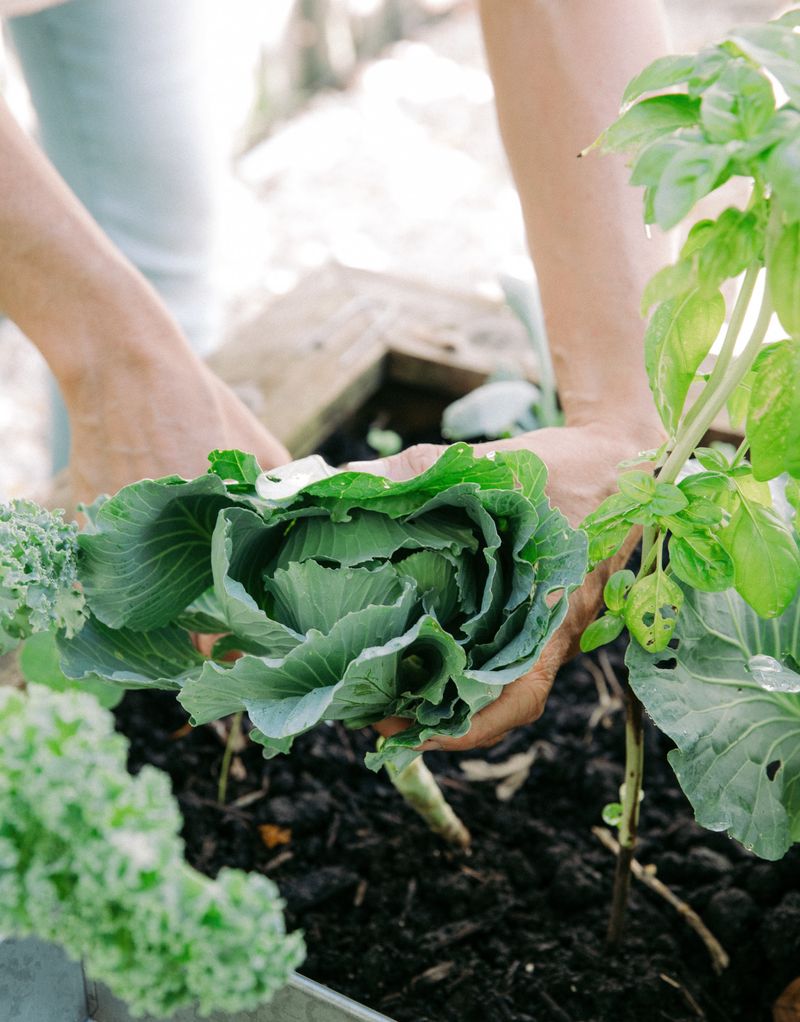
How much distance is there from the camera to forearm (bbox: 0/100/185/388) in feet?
3.81

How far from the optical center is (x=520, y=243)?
3.36 meters

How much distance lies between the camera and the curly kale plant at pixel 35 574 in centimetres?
81

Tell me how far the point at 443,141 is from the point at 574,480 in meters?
3.09

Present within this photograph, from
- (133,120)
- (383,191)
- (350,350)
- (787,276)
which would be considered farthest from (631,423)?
(383,191)

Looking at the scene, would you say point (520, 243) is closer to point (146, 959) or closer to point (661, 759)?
point (661, 759)

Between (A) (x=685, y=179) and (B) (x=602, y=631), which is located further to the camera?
(B) (x=602, y=631)

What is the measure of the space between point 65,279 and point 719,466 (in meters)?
0.73

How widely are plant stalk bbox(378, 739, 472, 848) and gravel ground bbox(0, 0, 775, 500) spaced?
6.08ft

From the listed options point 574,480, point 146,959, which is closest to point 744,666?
point 574,480

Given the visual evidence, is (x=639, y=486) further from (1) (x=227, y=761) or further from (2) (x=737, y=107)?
(1) (x=227, y=761)

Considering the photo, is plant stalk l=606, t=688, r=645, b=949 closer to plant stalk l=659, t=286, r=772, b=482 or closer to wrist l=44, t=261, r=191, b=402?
plant stalk l=659, t=286, r=772, b=482

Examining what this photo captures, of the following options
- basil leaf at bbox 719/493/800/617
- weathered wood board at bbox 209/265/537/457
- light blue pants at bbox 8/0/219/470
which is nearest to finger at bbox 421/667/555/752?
basil leaf at bbox 719/493/800/617

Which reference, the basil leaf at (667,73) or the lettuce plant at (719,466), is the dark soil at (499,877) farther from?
the basil leaf at (667,73)

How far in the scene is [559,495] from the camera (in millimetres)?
1016
